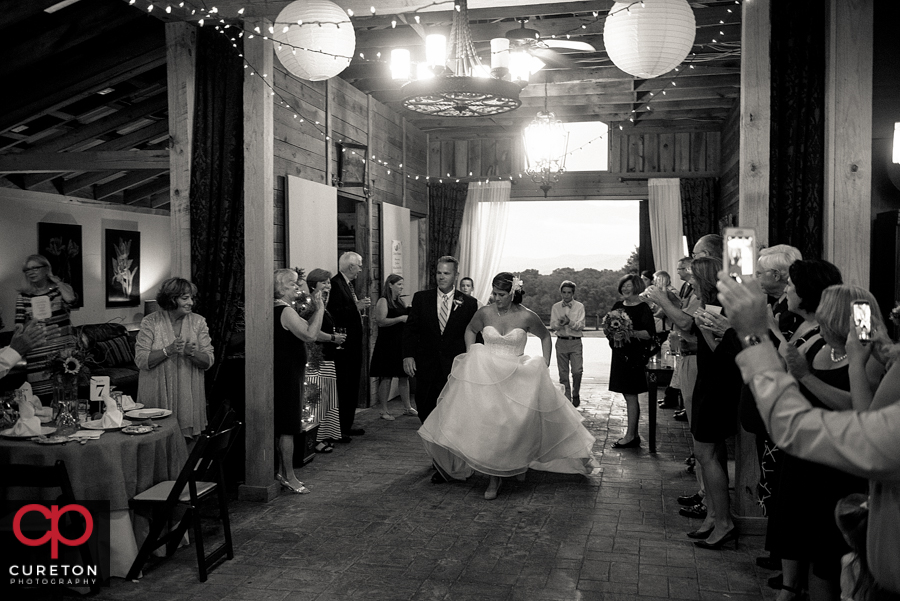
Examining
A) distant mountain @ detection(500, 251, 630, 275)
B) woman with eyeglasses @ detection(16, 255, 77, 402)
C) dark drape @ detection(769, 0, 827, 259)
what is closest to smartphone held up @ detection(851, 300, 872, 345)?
dark drape @ detection(769, 0, 827, 259)

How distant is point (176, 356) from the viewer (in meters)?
4.77

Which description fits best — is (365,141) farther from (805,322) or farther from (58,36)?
(805,322)

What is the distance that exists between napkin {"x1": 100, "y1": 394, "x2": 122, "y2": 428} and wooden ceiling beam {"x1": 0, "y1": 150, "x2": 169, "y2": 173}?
2.28 m

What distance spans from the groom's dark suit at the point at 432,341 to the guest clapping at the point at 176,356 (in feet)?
6.39

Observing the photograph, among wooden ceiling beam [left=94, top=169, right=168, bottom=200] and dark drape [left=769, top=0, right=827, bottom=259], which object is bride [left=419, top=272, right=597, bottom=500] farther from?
wooden ceiling beam [left=94, top=169, right=168, bottom=200]

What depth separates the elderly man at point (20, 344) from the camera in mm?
3451

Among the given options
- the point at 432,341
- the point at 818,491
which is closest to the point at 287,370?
the point at 432,341

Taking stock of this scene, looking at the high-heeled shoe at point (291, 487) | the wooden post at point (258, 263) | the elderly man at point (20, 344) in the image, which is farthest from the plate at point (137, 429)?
the high-heeled shoe at point (291, 487)

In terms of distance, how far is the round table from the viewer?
363 centimetres

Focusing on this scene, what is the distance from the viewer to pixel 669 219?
10836mm

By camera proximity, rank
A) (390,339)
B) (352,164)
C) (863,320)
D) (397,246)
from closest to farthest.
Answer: (863,320) → (352,164) → (390,339) → (397,246)

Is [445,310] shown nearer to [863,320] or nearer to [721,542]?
[721,542]

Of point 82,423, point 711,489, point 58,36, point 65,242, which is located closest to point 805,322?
point 711,489

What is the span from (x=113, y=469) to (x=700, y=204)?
9.12m
